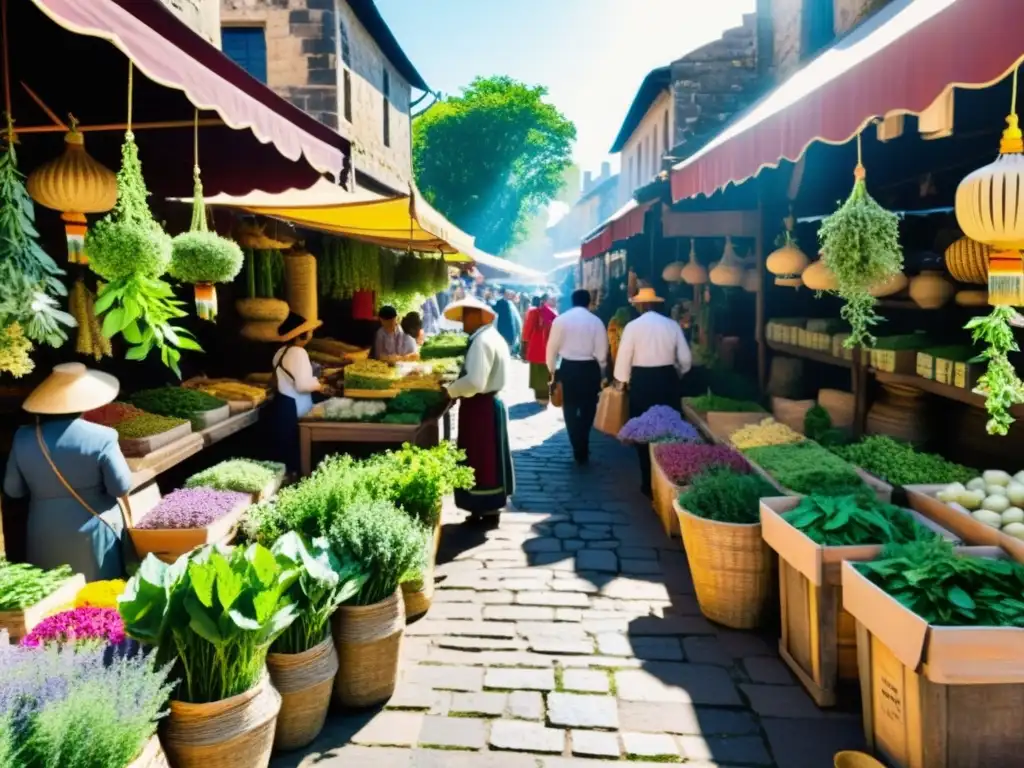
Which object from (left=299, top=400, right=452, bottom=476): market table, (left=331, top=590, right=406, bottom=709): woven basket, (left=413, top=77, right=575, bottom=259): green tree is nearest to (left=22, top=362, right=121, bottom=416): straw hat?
(left=331, top=590, right=406, bottom=709): woven basket

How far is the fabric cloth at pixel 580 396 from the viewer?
29.6 feet

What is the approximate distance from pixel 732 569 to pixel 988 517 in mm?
1385

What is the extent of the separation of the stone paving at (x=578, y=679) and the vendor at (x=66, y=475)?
5.56 feet

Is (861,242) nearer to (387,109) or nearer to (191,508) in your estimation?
(191,508)

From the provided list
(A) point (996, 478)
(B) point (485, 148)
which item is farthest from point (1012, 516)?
(B) point (485, 148)

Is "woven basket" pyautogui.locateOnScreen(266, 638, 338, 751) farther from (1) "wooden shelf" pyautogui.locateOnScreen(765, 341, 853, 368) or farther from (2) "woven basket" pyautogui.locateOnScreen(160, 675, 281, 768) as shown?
(1) "wooden shelf" pyautogui.locateOnScreen(765, 341, 853, 368)

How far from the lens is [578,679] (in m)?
4.09

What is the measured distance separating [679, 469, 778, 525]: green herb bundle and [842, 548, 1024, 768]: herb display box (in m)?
1.58

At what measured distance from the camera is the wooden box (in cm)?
313

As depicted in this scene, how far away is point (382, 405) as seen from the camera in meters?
7.09

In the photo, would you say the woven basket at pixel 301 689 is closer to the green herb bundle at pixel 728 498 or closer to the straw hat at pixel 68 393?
the straw hat at pixel 68 393

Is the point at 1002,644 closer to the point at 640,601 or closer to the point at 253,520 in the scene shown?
the point at 640,601

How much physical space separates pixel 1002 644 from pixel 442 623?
3081 millimetres

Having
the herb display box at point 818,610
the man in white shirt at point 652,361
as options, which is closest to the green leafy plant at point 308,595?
the herb display box at point 818,610
